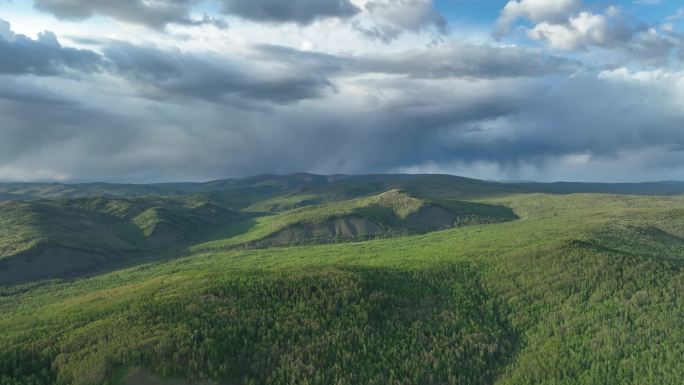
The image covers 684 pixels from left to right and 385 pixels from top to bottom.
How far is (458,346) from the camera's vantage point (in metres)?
54.0

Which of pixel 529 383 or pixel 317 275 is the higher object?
pixel 317 275

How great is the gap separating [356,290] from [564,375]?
2914 cm

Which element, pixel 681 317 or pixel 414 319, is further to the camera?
pixel 414 319

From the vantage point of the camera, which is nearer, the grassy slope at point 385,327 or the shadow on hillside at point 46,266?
the grassy slope at point 385,327

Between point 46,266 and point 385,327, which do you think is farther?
point 46,266

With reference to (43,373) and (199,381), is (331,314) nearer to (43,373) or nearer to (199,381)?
(199,381)

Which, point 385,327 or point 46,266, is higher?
point 385,327

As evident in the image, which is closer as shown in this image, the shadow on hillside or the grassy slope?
the grassy slope

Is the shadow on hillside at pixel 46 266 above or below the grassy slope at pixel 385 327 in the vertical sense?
below

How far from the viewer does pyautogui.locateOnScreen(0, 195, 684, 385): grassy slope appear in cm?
4506

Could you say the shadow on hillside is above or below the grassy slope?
below

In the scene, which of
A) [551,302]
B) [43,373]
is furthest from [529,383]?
[43,373]

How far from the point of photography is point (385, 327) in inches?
2267

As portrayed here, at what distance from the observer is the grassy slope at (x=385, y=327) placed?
4506cm
